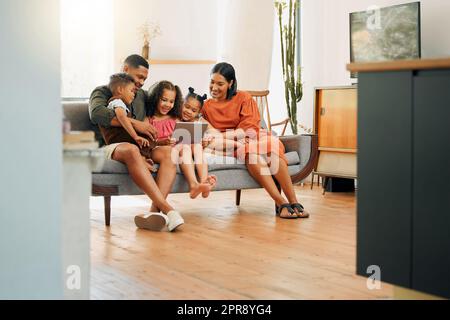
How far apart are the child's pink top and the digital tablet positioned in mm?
30

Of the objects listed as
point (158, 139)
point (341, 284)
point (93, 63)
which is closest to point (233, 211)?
point (158, 139)

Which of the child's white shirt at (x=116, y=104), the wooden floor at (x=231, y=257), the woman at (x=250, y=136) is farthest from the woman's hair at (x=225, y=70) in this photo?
the wooden floor at (x=231, y=257)

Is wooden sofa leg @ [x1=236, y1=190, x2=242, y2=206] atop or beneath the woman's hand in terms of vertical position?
beneath

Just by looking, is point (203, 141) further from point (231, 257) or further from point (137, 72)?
point (231, 257)

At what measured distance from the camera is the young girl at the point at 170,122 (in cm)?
473

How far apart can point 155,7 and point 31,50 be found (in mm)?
5747

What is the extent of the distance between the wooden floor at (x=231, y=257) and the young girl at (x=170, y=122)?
0.83 feet

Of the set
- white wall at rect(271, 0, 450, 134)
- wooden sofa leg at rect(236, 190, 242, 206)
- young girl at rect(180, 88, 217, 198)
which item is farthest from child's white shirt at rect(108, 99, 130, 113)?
white wall at rect(271, 0, 450, 134)

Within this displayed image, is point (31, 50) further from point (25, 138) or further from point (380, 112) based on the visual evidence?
point (380, 112)

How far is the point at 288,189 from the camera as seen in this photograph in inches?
200

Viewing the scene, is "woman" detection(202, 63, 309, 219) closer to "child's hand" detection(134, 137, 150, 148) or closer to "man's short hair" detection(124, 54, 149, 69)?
"man's short hair" detection(124, 54, 149, 69)

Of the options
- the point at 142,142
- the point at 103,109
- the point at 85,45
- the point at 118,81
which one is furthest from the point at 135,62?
the point at 85,45

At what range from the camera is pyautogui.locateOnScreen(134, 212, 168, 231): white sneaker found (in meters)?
4.42

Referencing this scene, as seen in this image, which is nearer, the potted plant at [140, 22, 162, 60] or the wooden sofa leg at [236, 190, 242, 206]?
the wooden sofa leg at [236, 190, 242, 206]
